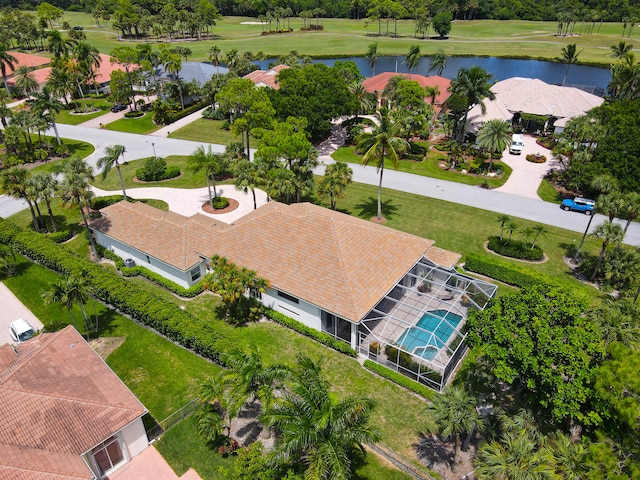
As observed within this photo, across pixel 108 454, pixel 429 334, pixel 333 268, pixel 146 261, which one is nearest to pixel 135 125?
pixel 146 261

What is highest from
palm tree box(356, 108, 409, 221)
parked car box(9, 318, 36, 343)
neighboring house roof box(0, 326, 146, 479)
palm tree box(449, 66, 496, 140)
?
palm tree box(449, 66, 496, 140)

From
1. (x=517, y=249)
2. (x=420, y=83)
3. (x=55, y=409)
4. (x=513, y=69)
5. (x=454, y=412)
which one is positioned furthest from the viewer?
(x=513, y=69)

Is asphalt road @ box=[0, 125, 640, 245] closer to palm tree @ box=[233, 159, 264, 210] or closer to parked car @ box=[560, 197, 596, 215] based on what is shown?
parked car @ box=[560, 197, 596, 215]

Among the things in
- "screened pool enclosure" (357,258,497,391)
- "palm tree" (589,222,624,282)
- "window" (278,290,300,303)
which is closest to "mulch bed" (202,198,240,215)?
"window" (278,290,300,303)

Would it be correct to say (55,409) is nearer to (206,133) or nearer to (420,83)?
(206,133)

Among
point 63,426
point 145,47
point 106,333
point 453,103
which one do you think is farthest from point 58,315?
point 145,47

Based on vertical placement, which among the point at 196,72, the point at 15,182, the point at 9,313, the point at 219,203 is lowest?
the point at 9,313
